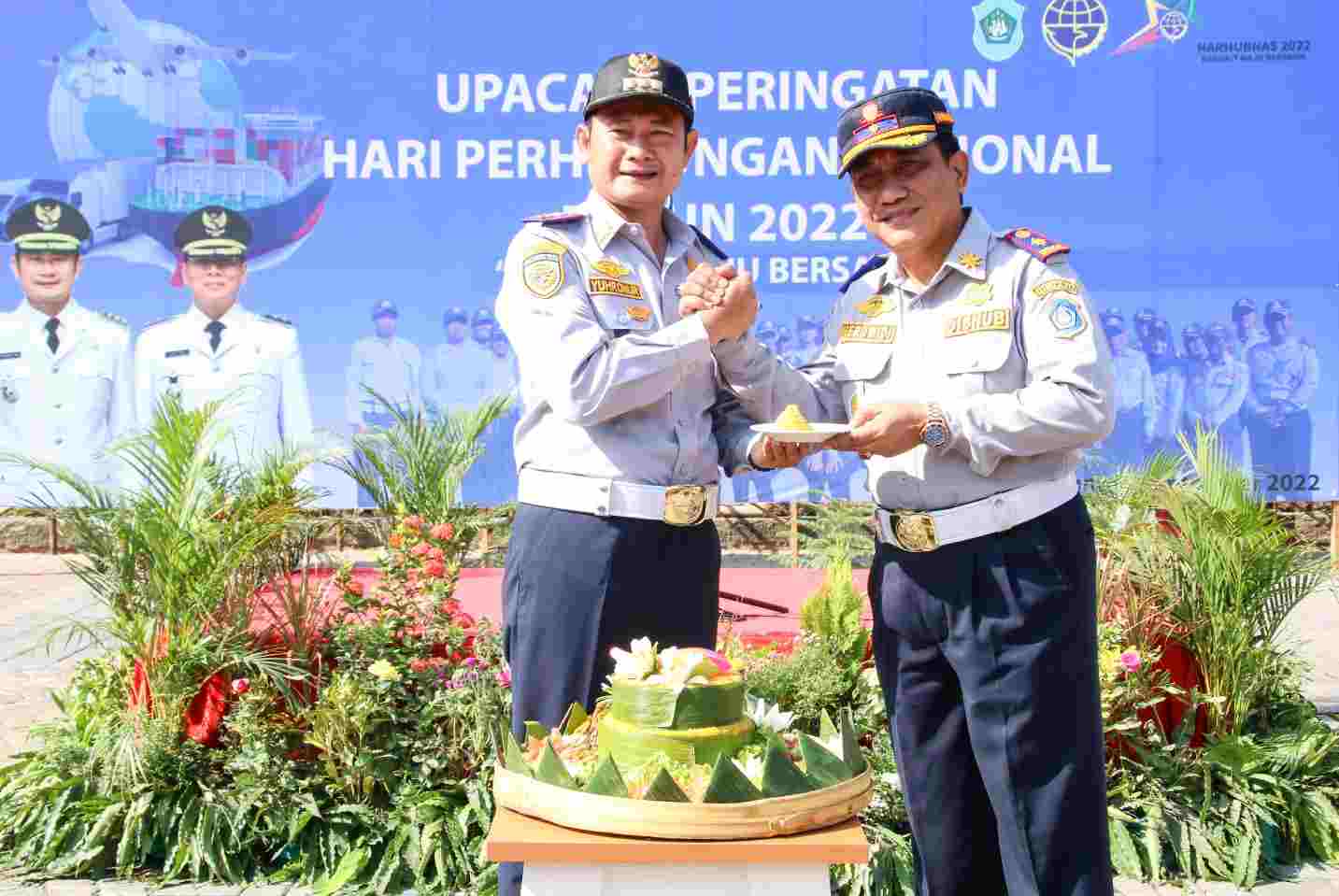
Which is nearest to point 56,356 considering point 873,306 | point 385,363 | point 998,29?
point 385,363

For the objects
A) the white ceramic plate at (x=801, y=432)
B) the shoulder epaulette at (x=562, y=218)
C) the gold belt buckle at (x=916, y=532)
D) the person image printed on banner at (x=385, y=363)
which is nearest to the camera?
the white ceramic plate at (x=801, y=432)

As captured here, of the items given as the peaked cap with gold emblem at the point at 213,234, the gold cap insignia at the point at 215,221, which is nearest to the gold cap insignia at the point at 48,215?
the peaked cap with gold emblem at the point at 213,234

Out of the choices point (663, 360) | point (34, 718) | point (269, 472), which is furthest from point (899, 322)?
point (34, 718)

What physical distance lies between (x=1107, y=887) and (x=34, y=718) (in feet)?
16.1

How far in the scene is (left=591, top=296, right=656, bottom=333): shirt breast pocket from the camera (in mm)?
2650

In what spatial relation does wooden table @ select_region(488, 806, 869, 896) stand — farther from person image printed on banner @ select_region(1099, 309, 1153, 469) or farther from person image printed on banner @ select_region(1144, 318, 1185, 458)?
person image printed on banner @ select_region(1144, 318, 1185, 458)

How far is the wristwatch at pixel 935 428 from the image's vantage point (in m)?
2.50

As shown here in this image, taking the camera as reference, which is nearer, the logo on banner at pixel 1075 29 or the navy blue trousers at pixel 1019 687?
the navy blue trousers at pixel 1019 687

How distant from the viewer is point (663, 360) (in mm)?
2447

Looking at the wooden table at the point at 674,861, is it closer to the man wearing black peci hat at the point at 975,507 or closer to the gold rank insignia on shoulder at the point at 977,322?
the man wearing black peci hat at the point at 975,507

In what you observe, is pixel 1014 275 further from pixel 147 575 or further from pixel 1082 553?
pixel 147 575

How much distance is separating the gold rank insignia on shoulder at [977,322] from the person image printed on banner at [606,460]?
0.39 meters

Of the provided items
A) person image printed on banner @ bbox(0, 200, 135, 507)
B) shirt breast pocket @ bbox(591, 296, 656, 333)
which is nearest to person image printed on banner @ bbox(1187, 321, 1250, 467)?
shirt breast pocket @ bbox(591, 296, 656, 333)

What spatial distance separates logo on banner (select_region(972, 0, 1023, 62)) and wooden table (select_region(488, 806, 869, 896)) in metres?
7.12
